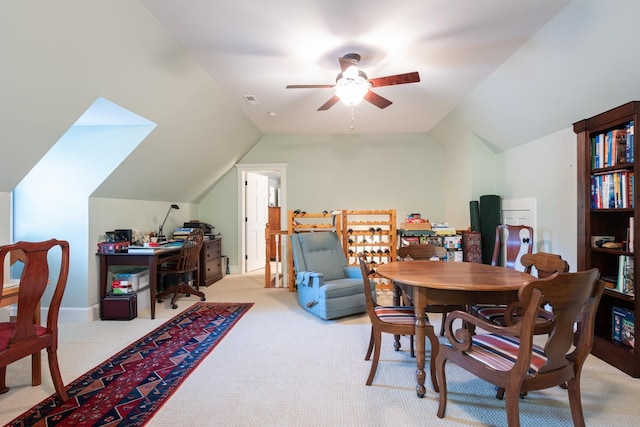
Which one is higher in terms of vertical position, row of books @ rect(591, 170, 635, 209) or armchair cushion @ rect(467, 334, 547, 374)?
row of books @ rect(591, 170, 635, 209)

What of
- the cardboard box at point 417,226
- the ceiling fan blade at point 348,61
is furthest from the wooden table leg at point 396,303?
the cardboard box at point 417,226

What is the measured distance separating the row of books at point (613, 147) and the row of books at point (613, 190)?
9 centimetres

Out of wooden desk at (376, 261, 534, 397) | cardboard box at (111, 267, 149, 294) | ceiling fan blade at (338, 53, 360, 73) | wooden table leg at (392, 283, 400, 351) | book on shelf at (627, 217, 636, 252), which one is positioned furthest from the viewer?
cardboard box at (111, 267, 149, 294)

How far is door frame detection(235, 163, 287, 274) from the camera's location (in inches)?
235

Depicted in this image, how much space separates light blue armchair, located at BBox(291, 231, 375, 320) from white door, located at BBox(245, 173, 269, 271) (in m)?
2.35

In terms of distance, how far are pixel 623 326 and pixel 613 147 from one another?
1.39 metres

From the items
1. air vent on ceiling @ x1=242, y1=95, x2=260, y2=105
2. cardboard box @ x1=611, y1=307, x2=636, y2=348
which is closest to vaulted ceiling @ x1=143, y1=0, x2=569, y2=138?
air vent on ceiling @ x1=242, y1=95, x2=260, y2=105

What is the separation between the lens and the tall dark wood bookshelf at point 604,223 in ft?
7.66

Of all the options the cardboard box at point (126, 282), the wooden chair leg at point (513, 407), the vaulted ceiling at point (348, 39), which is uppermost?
the vaulted ceiling at point (348, 39)

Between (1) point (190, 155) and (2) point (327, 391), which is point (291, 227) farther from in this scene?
(2) point (327, 391)

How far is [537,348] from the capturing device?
1749mm

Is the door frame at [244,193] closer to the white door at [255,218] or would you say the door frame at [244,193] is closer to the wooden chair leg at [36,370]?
the white door at [255,218]

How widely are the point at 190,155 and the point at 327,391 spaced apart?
3580mm

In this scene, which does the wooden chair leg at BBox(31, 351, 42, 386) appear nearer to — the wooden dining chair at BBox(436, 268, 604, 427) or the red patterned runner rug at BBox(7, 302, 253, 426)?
the red patterned runner rug at BBox(7, 302, 253, 426)
